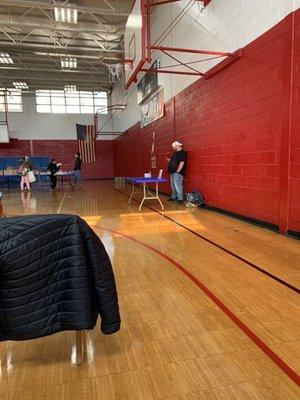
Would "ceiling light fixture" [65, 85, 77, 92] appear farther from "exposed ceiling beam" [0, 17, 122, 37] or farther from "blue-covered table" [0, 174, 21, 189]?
"exposed ceiling beam" [0, 17, 122, 37]

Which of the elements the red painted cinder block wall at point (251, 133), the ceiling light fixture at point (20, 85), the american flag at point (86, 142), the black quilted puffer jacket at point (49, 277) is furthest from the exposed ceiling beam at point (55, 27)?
the black quilted puffer jacket at point (49, 277)

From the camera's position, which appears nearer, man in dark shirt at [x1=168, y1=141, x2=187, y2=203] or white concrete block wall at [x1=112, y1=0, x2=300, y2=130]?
white concrete block wall at [x1=112, y1=0, x2=300, y2=130]

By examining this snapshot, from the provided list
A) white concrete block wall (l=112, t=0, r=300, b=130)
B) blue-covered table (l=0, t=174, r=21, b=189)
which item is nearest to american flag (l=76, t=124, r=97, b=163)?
blue-covered table (l=0, t=174, r=21, b=189)

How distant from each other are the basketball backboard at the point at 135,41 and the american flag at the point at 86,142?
1102cm

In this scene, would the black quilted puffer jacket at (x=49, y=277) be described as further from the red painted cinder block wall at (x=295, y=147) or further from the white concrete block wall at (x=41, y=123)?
the white concrete block wall at (x=41, y=123)

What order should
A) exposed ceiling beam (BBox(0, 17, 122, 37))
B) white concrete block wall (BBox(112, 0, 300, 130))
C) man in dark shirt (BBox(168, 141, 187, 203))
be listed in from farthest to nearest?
exposed ceiling beam (BBox(0, 17, 122, 37)) → man in dark shirt (BBox(168, 141, 187, 203)) → white concrete block wall (BBox(112, 0, 300, 130))

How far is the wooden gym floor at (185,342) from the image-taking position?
4.64ft

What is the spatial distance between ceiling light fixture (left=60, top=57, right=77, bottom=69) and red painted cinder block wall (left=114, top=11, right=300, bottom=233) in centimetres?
764

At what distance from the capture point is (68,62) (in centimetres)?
1374

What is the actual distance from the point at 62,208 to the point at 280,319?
6167 mm

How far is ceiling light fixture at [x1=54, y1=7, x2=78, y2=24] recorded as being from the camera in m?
8.91

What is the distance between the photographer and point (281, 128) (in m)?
4.26

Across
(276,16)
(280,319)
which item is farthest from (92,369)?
(276,16)

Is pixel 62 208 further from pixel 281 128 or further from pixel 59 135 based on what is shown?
pixel 59 135
